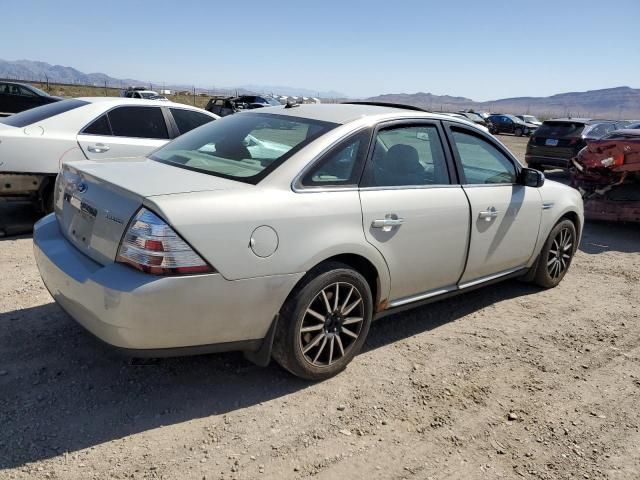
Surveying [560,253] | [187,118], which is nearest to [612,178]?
[560,253]

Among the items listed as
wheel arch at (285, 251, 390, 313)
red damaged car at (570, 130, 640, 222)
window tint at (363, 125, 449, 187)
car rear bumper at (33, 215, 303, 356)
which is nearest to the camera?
car rear bumper at (33, 215, 303, 356)

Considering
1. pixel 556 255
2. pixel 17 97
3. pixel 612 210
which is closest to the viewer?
pixel 556 255

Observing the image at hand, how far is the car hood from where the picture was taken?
2818 millimetres

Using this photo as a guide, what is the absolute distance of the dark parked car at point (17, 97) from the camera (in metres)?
18.4

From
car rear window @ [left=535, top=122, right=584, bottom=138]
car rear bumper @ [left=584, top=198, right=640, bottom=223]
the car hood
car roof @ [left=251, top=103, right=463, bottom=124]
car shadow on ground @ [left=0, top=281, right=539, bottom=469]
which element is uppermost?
car rear window @ [left=535, top=122, right=584, bottom=138]

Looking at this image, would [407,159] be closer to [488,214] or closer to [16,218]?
[488,214]

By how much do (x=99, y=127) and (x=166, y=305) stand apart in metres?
4.43

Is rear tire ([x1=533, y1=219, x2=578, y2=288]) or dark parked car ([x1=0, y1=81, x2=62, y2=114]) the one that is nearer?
rear tire ([x1=533, y1=219, x2=578, y2=288])

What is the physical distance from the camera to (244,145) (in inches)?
140

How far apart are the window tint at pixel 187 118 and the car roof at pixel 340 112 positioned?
10.3 ft

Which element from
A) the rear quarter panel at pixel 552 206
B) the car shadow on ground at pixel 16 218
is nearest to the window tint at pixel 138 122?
the car shadow on ground at pixel 16 218

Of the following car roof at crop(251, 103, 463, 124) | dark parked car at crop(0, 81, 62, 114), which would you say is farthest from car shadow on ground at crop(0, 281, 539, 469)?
dark parked car at crop(0, 81, 62, 114)

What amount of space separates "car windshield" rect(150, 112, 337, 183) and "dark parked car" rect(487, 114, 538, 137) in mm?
41660

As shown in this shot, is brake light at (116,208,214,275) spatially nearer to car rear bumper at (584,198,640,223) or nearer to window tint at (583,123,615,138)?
car rear bumper at (584,198,640,223)
